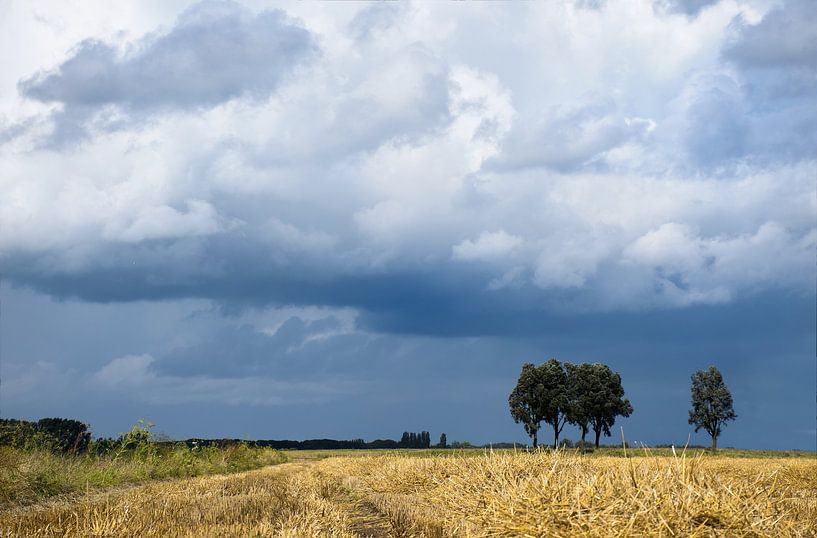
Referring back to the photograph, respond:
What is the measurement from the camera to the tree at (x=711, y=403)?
9506 cm

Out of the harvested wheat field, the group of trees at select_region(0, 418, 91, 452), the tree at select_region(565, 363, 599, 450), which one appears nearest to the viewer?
the harvested wheat field

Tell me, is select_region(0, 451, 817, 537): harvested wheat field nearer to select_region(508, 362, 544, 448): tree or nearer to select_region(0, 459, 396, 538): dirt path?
select_region(0, 459, 396, 538): dirt path

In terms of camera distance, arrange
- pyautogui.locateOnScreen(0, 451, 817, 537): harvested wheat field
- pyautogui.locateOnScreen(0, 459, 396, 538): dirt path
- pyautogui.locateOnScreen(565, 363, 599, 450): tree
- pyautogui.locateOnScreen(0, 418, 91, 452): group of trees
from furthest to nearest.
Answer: pyautogui.locateOnScreen(565, 363, 599, 450): tree < pyautogui.locateOnScreen(0, 418, 91, 452): group of trees < pyautogui.locateOnScreen(0, 459, 396, 538): dirt path < pyautogui.locateOnScreen(0, 451, 817, 537): harvested wheat field

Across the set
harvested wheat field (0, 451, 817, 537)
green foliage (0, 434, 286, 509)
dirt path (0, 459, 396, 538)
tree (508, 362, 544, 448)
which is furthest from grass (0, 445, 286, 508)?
tree (508, 362, 544, 448)

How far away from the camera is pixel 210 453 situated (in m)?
33.3

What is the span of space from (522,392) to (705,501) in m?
83.5

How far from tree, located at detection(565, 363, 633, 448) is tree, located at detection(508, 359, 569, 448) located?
1332mm

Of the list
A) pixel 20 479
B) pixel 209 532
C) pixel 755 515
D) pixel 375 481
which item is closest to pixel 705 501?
pixel 755 515

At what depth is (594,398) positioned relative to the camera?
285 feet

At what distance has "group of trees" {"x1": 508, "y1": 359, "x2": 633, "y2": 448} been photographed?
86.6 metres

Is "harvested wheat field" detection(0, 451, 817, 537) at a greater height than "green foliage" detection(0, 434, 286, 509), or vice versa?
"harvested wheat field" detection(0, 451, 817, 537)

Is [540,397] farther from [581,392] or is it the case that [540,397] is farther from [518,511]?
[518,511]

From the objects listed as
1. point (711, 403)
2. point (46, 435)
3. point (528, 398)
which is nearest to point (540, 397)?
point (528, 398)

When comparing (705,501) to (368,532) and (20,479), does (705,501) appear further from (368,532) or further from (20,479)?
(20,479)
